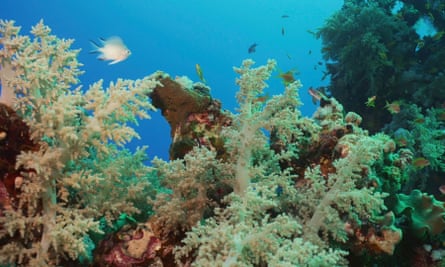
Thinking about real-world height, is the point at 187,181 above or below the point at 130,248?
above

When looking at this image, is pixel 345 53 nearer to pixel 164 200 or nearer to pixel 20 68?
pixel 164 200

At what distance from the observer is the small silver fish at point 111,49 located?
4.23 metres

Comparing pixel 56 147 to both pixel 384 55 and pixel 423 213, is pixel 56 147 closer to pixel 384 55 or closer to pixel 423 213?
pixel 423 213

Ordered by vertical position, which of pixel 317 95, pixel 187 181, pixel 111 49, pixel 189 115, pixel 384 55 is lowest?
pixel 187 181

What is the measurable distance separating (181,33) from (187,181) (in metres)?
102

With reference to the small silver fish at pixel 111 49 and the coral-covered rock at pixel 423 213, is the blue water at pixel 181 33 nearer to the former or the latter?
the small silver fish at pixel 111 49

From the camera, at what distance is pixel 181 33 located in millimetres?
100562

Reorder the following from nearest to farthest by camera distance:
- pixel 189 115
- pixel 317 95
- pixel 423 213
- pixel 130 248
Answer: pixel 130 248 < pixel 423 213 < pixel 189 115 < pixel 317 95

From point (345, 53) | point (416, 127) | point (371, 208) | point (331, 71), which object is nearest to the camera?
point (371, 208)

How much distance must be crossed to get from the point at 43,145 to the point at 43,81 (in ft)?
1.57

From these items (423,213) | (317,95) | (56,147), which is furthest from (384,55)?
(56,147)

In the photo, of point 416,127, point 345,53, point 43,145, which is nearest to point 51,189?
point 43,145

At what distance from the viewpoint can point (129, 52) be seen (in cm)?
449

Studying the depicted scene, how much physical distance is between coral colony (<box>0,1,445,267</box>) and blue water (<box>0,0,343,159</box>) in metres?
83.8
